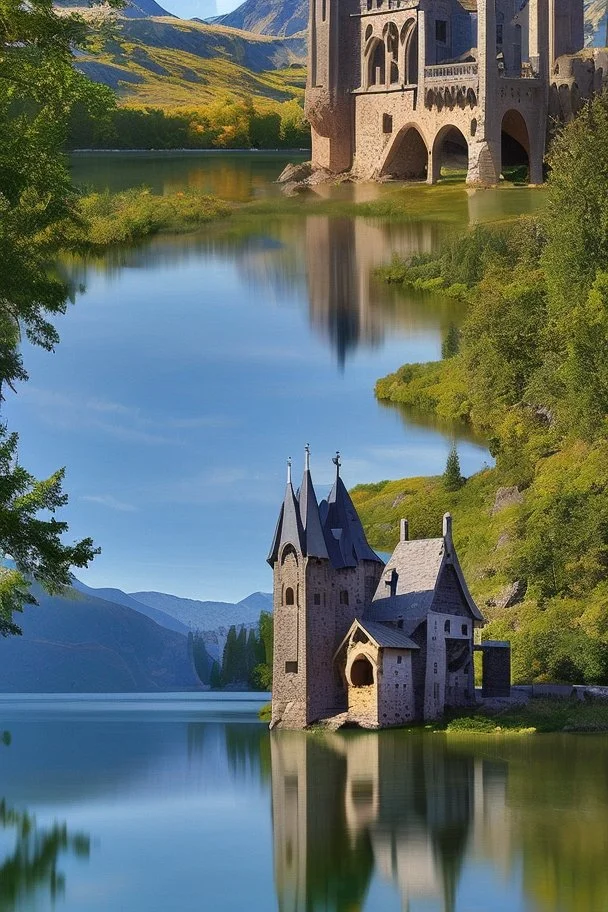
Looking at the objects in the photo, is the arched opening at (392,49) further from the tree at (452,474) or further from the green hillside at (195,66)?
the tree at (452,474)

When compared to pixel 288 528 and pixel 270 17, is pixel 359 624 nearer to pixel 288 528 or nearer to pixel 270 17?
pixel 288 528

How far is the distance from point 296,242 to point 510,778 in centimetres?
2004

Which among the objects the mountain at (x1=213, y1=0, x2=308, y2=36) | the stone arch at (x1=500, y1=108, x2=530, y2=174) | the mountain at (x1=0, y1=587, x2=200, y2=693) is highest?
the mountain at (x1=213, y1=0, x2=308, y2=36)

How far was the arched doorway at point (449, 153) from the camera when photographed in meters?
52.3

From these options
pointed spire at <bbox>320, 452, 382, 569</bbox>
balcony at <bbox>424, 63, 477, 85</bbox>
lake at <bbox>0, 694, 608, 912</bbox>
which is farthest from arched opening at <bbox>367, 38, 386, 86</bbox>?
lake at <bbox>0, 694, 608, 912</bbox>

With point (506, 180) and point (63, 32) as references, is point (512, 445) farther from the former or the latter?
point (63, 32)

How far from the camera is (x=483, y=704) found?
1645 inches

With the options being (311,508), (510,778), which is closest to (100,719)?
(311,508)

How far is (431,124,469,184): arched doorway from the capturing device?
172 feet

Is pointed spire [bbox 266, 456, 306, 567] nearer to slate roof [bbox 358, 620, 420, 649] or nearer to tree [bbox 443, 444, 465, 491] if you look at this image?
slate roof [bbox 358, 620, 420, 649]

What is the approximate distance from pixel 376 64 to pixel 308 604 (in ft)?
73.1

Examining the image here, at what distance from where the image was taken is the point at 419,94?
54125 mm

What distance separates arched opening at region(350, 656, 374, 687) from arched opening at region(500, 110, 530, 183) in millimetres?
21873

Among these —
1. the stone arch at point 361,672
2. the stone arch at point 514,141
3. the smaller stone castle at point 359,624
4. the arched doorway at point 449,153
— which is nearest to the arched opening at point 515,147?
the stone arch at point 514,141
